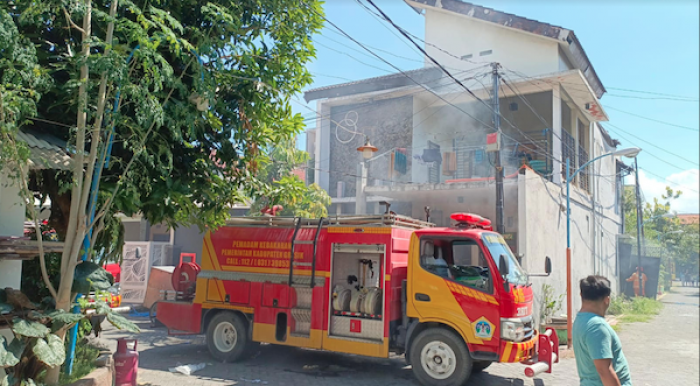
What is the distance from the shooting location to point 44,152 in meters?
4.82

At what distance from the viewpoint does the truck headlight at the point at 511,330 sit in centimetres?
686

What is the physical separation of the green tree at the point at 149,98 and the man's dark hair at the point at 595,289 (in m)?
3.88

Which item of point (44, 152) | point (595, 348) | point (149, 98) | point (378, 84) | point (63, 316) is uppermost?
point (378, 84)

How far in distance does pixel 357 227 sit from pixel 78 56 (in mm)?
4829

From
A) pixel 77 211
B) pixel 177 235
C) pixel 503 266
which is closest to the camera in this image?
pixel 77 211

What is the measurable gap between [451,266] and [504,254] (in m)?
0.85

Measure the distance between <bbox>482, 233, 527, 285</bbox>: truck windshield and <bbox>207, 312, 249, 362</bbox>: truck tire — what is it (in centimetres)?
456

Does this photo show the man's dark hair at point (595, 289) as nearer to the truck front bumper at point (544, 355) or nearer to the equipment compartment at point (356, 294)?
the truck front bumper at point (544, 355)

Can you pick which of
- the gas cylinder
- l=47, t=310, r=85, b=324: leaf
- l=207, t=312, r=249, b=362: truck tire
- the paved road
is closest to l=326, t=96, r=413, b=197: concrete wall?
the paved road

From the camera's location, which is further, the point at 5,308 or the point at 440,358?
the point at 440,358

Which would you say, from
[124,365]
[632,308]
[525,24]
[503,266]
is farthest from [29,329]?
[632,308]

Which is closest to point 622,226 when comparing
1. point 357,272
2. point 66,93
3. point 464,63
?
point 464,63

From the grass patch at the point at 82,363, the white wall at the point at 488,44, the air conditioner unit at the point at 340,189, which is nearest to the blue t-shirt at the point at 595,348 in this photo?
the grass patch at the point at 82,363

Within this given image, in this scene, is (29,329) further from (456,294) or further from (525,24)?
(525,24)
